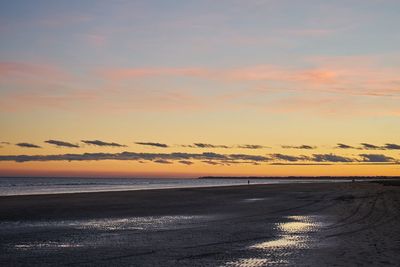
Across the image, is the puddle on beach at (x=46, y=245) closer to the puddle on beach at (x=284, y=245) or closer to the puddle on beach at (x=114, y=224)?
the puddle on beach at (x=114, y=224)

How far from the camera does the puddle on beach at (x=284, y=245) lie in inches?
584

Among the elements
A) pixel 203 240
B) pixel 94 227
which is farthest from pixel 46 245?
pixel 94 227

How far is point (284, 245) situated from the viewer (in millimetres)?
18250

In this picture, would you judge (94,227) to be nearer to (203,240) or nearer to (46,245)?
(46,245)

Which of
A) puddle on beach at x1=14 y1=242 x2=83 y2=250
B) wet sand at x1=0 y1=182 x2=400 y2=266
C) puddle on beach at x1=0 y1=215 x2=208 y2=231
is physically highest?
wet sand at x1=0 y1=182 x2=400 y2=266

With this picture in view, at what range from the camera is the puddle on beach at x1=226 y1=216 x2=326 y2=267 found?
48.7ft

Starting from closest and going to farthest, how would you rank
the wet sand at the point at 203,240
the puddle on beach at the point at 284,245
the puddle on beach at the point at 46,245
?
the puddle on beach at the point at 284,245, the wet sand at the point at 203,240, the puddle on beach at the point at 46,245

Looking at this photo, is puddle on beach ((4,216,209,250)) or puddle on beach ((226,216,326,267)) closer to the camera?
puddle on beach ((226,216,326,267))

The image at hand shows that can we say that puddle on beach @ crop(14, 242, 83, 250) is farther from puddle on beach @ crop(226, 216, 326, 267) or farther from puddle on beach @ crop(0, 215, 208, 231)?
puddle on beach @ crop(226, 216, 326, 267)

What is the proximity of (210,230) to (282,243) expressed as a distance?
510 centimetres

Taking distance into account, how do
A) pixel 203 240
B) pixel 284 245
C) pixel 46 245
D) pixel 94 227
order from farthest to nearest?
pixel 94 227 → pixel 203 240 → pixel 46 245 → pixel 284 245

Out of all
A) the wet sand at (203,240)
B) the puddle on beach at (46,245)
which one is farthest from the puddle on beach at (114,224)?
the puddle on beach at (46,245)

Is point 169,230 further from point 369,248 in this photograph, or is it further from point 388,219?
point 388,219

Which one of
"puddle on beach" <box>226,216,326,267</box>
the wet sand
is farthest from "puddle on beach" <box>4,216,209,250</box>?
"puddle on beach" <box>226,216,326,267</box>
